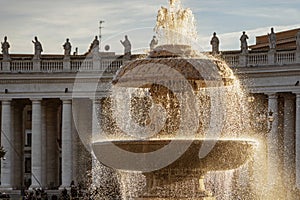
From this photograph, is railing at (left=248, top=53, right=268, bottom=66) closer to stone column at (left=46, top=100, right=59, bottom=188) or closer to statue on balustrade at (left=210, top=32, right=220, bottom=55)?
statue on balustrade at (left=210, top=32, right=220, bottom=55)

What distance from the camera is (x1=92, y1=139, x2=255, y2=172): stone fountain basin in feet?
→ 93.2

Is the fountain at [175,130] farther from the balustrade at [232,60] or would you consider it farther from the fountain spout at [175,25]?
the balustrade at [232,60]

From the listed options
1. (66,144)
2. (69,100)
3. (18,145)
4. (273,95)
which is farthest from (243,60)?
(18,145)

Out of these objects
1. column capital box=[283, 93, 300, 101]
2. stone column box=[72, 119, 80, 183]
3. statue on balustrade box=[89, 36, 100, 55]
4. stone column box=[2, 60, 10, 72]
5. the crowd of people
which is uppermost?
statue on balustrade box=[89, 36, 100, 55]

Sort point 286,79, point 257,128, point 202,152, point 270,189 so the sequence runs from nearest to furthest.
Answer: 1. point 202,152
2. point 257,128
3. point 270,189
4. point 286,79

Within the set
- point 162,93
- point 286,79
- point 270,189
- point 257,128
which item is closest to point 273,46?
point 286,79

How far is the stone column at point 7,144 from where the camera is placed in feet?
246

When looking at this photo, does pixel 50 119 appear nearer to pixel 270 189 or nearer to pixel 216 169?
pixel 270 189

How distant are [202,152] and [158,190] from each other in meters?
1.95

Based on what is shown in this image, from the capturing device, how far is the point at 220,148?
2873 cm

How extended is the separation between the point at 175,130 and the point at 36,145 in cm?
4589

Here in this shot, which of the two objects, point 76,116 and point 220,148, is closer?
point 220,148

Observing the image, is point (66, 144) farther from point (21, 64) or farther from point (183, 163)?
point (183, 163)

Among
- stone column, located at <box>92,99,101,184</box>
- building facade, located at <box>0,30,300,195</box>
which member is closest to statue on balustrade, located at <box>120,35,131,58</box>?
building facade, located at <box>0,30,300,195</box>
